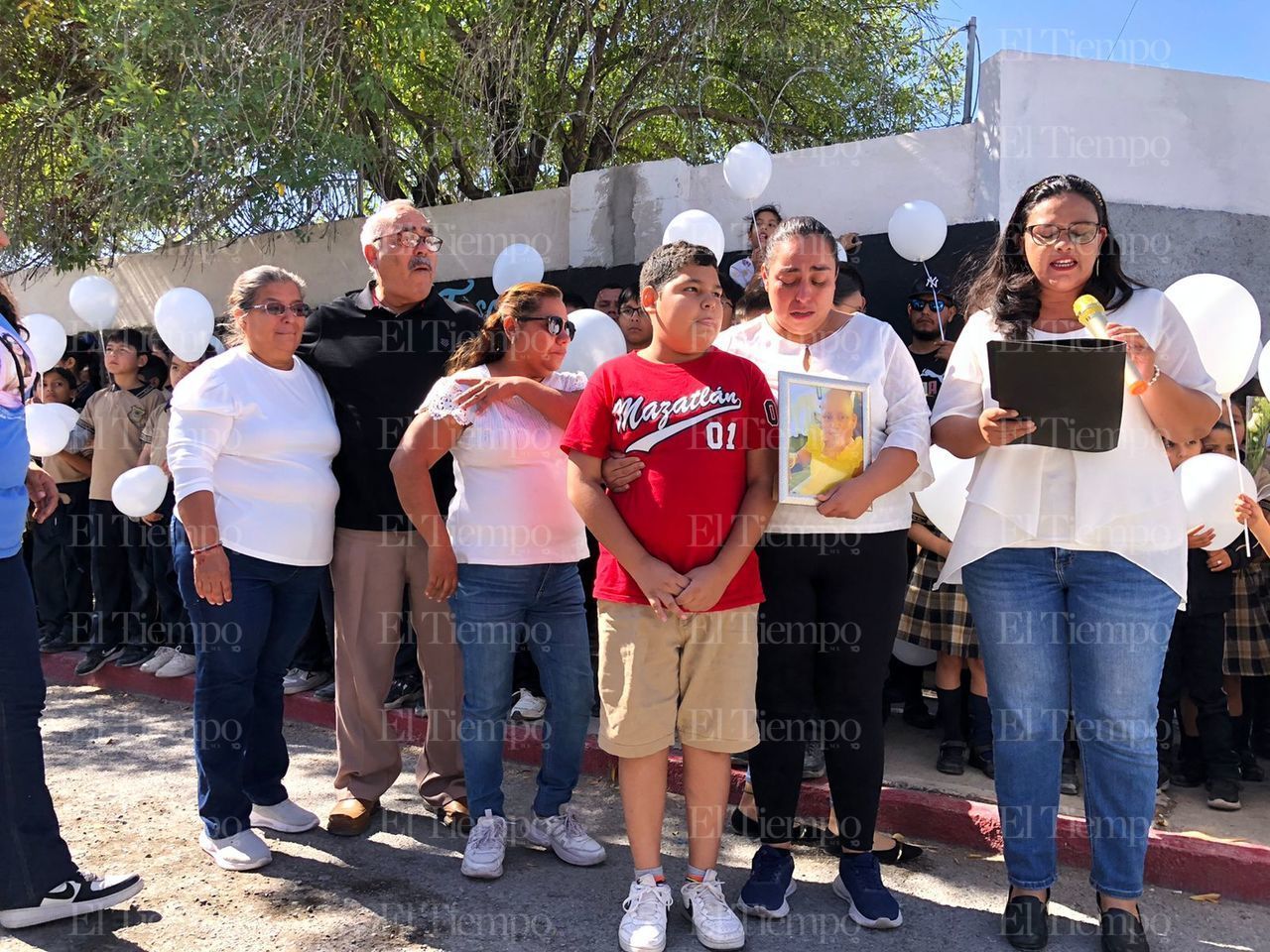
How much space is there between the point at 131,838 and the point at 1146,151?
21.9 feet

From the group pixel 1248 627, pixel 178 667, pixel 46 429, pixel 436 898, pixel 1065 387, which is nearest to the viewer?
pixel 1065 387

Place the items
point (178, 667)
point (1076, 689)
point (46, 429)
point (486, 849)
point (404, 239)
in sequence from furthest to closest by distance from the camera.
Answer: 1. point (178, 667)
2. point (46, 429)
3. point (404, 239)
4. point (486, 849)
5. point (1076, 689)

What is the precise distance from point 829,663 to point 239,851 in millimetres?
2169

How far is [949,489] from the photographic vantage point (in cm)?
411

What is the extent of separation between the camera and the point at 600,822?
420cm

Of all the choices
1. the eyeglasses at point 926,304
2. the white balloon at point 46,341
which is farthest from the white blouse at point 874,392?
the white balloon at point 46,341

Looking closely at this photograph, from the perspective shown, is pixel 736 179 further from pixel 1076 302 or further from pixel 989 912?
pixel 989 912

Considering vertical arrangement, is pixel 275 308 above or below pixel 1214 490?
above

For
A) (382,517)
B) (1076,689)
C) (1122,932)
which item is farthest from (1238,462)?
(382,517)

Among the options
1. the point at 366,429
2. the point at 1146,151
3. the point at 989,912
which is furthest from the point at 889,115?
the point at 989,912

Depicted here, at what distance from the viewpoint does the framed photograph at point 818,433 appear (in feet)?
10.1

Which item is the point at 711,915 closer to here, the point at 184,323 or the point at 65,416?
the point at 184,323

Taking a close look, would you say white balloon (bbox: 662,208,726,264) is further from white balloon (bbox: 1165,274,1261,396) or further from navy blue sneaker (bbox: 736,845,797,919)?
navy blue sneaker (bbox: 736,845,797,919)

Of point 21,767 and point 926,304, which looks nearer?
point 21,767
